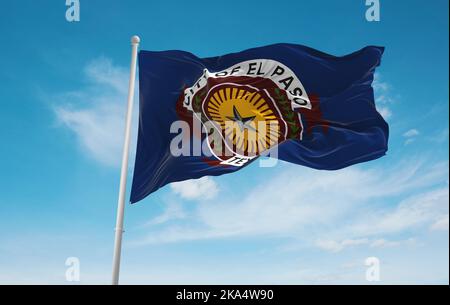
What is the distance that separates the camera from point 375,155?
10633 mm

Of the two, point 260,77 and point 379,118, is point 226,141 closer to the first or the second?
point 260,77

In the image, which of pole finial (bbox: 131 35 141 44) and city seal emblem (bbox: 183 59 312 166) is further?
pole finial (bbox: 131 35 141 44)

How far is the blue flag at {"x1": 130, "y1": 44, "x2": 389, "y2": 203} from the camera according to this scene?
34.8ft

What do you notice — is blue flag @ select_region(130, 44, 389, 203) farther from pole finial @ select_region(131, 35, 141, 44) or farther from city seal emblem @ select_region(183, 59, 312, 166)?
pole finial @ select_region(131, 35, 141, 44)

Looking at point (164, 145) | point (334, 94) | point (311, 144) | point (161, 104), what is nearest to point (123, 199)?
point (164, 145)

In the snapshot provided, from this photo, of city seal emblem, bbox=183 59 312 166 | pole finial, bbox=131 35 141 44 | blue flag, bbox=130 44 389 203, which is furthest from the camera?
pole finial, bbox=131 35 141 44

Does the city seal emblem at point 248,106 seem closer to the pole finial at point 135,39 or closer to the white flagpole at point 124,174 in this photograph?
the white flagpole at point 124,174

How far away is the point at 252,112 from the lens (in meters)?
11.3

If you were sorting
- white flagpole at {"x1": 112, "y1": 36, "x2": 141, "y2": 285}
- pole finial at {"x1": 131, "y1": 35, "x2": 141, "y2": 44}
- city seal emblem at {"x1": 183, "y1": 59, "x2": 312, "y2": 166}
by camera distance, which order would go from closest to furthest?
1. white flagpole at {"x1": 112, "y1": 36, "x2": 141, "y2": 285}
2. city seal emblem at {"x1": 183, "y1": 59, "x2": 312, "y2": 166}
3. pole finial at {"x1": 131, "y1": 35, "x2": 141, "y2": 44}

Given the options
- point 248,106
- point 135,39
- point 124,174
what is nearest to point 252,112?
point 248,106

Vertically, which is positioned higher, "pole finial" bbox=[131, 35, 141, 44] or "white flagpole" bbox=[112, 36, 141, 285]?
"pole finial" bbox=[131, 35, 141, 44]

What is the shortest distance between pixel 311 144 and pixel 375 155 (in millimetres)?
1460

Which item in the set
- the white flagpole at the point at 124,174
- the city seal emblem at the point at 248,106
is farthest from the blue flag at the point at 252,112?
the white flagpole at the point at 124,174

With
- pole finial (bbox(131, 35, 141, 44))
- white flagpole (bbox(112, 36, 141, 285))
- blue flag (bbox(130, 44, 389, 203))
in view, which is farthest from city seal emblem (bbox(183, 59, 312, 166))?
pole finial (bbox(131, 35, 141, 44))
